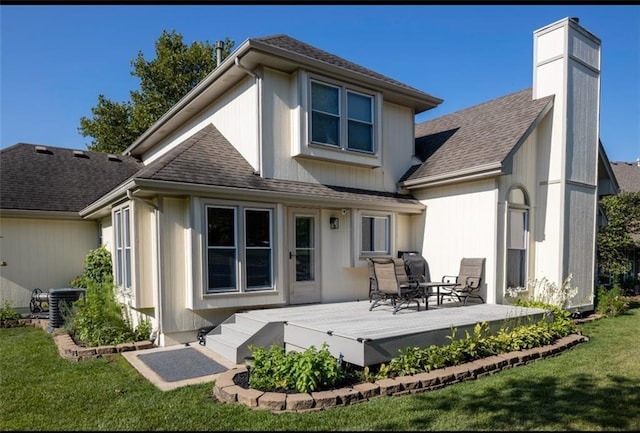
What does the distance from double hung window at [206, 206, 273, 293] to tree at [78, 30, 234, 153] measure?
18760 mm

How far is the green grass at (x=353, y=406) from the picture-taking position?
3.87 meters

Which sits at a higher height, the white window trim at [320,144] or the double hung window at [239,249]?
the white window trim at [320,144]

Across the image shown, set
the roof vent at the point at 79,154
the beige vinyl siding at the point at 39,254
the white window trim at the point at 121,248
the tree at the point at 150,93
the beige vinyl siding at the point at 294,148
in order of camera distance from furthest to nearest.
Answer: the tree at the point at 150,93
the roof vent at the point at 79,154
the beige vinyl siding at the point at 39,254
the beige vinyl siding at the point at 294,148
the white window trim at the point at 121,248

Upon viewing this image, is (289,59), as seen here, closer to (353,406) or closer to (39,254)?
(353,406)

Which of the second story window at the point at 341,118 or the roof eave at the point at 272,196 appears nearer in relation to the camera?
the roof eave at the point at 272,196

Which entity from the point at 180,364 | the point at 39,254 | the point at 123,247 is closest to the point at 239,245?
the point at 180,364

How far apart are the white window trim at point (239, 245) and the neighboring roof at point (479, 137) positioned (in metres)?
4.44

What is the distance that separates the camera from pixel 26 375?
5.53m

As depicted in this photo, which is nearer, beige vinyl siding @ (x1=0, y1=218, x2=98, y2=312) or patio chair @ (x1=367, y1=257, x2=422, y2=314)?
patio chair @ (x1=367, y1=257, x2=422, y2=314)

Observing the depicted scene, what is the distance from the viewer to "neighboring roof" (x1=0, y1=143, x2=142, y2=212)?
11.2m

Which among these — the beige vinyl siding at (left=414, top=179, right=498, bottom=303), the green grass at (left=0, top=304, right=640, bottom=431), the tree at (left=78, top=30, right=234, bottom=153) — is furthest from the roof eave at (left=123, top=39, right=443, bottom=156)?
the tree at (left=78, top=30, right=234, bottom=153)

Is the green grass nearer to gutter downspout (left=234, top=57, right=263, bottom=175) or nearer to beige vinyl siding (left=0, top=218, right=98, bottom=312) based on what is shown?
gutter downspout (left=234, top=57, right=263, bottom=175)

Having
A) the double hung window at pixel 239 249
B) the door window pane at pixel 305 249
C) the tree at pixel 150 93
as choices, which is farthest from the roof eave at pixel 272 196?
the tree at pixel 150 93

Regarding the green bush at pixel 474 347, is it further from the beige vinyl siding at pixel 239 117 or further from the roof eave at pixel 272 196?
the beige vinyl siding at pixel 239 117
